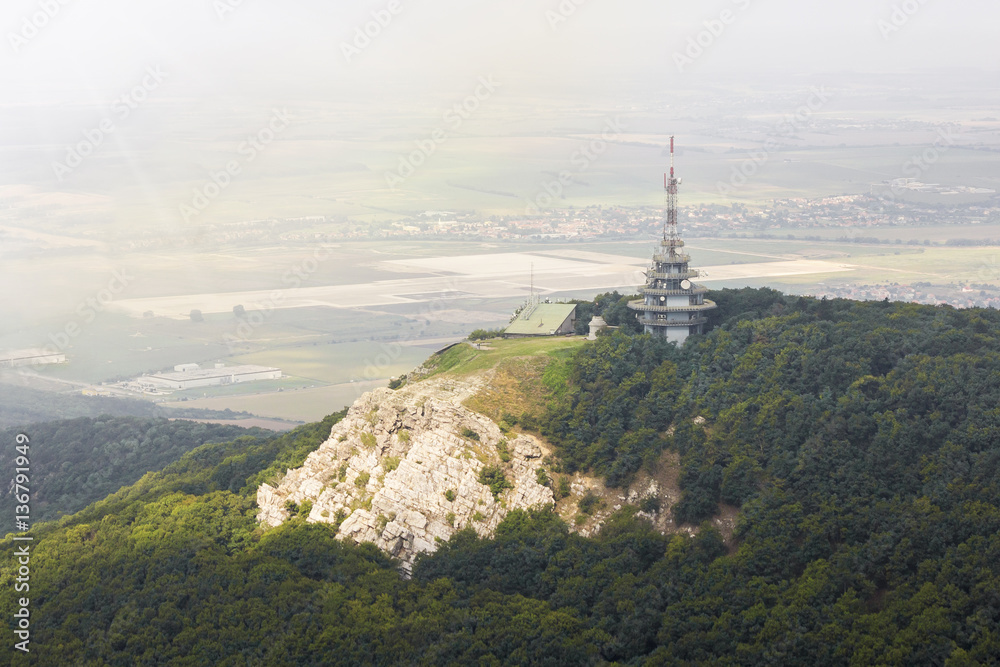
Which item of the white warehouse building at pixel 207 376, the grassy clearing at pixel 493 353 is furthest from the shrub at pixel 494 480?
the white warehouse building at pixel 207 376

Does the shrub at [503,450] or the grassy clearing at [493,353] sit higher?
the grassy clearing at [493,353]

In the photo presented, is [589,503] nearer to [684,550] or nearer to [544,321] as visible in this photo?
[684,550]

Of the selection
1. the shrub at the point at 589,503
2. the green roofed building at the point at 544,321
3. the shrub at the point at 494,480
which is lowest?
the shrub at the point at 589,503

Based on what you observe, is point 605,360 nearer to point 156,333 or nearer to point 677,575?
point 677,575

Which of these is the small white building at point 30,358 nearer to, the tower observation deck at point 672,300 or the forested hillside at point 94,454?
the forested hillside at point 94,454

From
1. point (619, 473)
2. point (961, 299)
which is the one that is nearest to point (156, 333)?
point (961, 299)

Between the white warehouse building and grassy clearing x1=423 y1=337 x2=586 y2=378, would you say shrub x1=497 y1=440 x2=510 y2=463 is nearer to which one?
grassy clearing x1=423 y1=337 x2=586 y2=378

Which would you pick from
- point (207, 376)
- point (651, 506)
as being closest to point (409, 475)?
point (651, 506)
